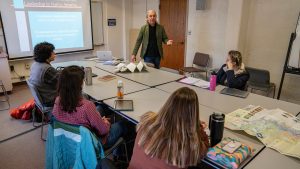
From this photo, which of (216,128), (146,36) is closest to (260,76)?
(146,36)

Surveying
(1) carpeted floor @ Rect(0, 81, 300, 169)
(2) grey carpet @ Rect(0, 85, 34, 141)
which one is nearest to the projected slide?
(2) grey carpet @ Rect(0, 85, 34, 141)

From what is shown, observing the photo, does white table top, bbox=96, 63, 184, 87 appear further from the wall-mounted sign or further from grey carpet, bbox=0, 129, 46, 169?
the wall-mounted sign

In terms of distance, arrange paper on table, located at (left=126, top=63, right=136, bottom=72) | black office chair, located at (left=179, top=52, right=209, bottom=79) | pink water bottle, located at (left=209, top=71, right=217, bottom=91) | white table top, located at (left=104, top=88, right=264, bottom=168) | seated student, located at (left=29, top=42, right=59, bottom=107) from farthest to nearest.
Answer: black office chair, located at (left=179, top=52, right=209, bottom=79) < paper on table, located at (left=126, top=63, right=136, bottom=72) < seated student, located at (left=29, top=42, right=59, bottom=107) < pink water bottle, located at (left=209, top=71, right=217, bottom=91) < white table top, located at (left=104, top=88, right=264, bottom=168)

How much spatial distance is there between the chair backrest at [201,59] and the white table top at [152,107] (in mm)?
2585

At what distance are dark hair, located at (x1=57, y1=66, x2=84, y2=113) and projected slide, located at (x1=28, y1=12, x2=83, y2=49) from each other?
3723 mm

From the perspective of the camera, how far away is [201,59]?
4785 millimetres

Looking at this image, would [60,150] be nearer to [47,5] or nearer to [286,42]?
[286,42]

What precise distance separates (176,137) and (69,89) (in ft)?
2.88

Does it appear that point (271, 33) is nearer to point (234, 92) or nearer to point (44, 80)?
point (234, 92)

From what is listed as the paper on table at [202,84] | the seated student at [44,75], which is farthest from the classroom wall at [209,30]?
the seated student at [44,75]

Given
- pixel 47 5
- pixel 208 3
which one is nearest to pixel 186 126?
pixel 208 3

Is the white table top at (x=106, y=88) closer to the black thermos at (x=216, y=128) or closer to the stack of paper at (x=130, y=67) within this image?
the stack of paper at (x=130, y=67)

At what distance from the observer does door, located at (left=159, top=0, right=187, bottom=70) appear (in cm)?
521

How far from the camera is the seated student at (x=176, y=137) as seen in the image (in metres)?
1.08
